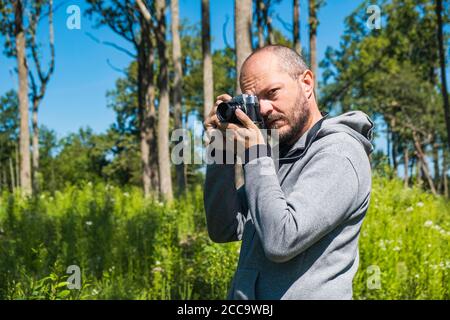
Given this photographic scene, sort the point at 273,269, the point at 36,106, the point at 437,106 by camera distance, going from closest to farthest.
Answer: the point at 273,269 → the point at 36,106 → the point at 437,106

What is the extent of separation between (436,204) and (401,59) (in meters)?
26.4

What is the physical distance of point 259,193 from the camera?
1.47 m

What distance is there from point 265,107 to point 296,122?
0.12m

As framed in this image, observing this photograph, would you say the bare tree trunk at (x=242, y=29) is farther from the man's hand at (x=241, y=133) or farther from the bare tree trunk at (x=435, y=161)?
the bare tree trunk at (x=435, y=161)

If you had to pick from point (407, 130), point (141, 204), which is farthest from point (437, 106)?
point (141, 204)

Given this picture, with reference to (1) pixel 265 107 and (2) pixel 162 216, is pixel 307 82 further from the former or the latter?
(2) pixel 162 216

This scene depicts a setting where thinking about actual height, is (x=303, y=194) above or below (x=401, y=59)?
below

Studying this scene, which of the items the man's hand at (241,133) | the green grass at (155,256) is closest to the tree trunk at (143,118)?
the green grass at (155,256)

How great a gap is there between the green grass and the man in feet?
8.44

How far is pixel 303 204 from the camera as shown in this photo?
1.42 m

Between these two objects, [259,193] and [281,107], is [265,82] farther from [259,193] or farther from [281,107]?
[259,193]

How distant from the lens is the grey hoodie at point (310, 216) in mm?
1412

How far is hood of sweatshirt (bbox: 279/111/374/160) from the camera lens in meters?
1.62

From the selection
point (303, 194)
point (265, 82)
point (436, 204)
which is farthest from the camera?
point (436, 204)
